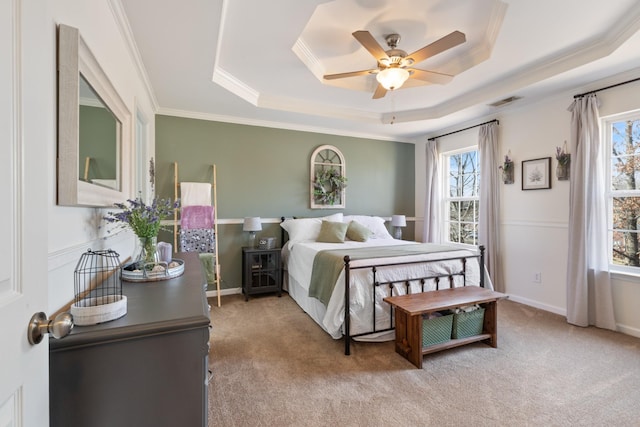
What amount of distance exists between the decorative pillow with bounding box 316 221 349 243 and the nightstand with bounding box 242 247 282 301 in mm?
648

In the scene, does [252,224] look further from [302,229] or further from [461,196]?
[461,196]

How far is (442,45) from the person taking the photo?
2156mm

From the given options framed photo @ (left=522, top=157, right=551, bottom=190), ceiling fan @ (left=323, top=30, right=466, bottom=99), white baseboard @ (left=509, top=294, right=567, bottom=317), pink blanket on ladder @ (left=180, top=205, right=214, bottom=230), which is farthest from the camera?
pink blanket on ladder @ (left=180, top=205, right=214, bottom=230)

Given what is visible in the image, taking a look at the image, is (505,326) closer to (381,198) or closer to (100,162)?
(381,198)

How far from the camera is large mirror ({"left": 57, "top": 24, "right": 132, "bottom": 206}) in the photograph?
1.12 meters

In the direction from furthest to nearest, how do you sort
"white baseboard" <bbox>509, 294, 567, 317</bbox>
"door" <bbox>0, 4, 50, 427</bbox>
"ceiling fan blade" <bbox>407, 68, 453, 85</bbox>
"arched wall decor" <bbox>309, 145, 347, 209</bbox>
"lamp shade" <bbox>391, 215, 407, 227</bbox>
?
"lamp shade" <bbox>391, 215, 407, 227</bbox> < "arched wall decor" <bbox>309, 145, 347, 209</bbox> < "white baseboard" <bbox>509, 294, 567, 317</bbox> < "ceiling fan blade" <bbox>407, 68, 453, 85</bbox> < "door" <bbox>0, 4, 50, 427</bbox>

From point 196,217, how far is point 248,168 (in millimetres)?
1016

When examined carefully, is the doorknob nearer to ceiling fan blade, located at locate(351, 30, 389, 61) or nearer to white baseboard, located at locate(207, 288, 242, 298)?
ceiling fan blade, located at locate(351, 30, 389, 61)

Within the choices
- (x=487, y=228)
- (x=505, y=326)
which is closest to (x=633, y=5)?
(x=487, y=228)

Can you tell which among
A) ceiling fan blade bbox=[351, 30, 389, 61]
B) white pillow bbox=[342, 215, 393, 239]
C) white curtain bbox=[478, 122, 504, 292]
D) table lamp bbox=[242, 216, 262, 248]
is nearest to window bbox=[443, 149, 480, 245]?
white curtain bbox=[478, 122, 504, 292]

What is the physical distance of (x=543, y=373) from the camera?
2.15 m

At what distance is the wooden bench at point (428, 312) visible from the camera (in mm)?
2252

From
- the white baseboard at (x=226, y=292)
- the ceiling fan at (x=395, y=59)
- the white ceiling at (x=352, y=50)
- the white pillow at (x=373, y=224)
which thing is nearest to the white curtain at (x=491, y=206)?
the white ceiling at (x=352, y=50)

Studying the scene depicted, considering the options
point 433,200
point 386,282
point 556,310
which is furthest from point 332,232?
point 556,310
